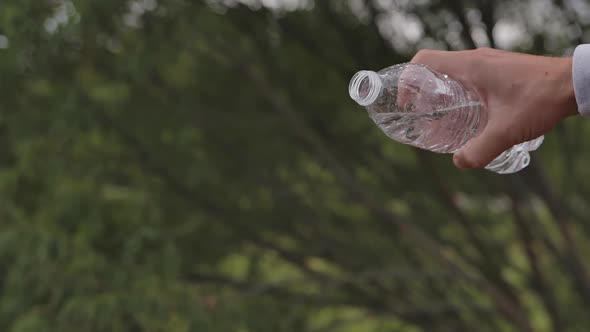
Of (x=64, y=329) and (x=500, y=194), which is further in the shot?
(x=500, y=194)

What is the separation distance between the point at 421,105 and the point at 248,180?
407cm

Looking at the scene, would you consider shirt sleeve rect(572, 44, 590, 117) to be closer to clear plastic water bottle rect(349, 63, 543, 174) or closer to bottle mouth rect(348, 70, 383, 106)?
clear plastic water bottle rect(349, 63, 543, 174)

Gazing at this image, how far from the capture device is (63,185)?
4.02m

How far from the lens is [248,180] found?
5.75 m

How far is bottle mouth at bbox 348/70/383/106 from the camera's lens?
165 cm

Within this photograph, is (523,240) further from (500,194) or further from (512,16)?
(512,16)

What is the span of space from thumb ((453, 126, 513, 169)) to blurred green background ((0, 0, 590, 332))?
2.48 m

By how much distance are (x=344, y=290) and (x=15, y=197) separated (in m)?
2.86

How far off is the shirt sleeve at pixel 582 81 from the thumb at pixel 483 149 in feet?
0.47

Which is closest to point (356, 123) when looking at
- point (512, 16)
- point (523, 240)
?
point (512, 16)

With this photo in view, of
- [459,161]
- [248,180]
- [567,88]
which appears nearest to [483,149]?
[459,161]

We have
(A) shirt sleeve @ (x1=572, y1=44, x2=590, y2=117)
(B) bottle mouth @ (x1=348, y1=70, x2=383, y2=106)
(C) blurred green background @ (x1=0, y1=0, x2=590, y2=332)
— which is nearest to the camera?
(A) shirt sleeve @ (x1=572, y1=44, x2=590, y2=117)

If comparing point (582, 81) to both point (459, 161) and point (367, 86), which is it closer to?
point (459, 161)

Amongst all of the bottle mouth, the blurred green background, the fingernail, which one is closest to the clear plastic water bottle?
the bottle mouth
